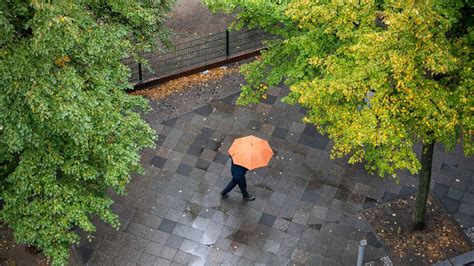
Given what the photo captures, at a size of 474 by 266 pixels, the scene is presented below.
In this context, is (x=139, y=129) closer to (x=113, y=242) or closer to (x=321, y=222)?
(x=113, y=242)

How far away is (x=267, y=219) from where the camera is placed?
14055mm

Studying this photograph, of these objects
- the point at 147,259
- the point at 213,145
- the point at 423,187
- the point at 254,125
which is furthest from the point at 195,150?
the point at 423,187

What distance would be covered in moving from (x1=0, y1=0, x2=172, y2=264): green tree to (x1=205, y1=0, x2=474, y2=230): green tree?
3.20 metres

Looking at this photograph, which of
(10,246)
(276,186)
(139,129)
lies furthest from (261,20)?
(10,246)

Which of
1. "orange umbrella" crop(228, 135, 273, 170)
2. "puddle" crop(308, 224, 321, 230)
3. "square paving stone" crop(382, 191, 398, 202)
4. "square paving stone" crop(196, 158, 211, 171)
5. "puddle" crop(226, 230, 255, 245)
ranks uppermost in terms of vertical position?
"orange umbrella" crop(228, 135, 273, 170)

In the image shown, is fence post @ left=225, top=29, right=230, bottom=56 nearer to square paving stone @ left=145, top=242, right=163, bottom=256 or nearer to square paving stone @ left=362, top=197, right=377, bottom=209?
square paving stone @ left=362, top=197, right=377, bottom=209

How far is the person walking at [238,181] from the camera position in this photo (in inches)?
525

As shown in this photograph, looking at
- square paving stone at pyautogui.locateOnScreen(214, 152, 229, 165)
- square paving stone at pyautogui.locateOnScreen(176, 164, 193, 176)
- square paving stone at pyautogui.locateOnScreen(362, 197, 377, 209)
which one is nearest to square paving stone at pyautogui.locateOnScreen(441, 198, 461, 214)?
square paving stone at pyautogui.locateOnScreen(362, 197, 377, 209)

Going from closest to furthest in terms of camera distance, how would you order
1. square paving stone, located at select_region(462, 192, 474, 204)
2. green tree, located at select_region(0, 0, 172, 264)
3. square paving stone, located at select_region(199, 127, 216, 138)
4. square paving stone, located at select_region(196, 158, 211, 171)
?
1. green tree, located at select_region(0, 0, 172, 264)
2. square paving stone, located at select_region(462, 192, 474, 204)
3. square paving stone, located at select_region(196, 158, 211, 171)
4. square paving stone, located at select_region(199, 127, 216, 138)

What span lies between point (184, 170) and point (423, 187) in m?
5.75

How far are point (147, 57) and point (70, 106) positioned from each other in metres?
8.64

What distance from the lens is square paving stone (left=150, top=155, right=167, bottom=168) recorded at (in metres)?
15.2

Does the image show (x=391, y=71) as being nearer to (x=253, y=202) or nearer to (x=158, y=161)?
(x=253, y=202)

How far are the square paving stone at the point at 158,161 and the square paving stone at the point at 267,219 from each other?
2.95 meters
